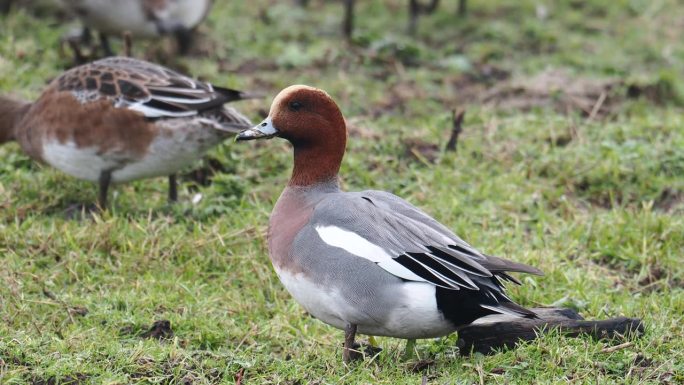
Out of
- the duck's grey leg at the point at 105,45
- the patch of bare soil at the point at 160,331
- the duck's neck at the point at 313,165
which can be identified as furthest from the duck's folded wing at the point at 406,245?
the duck's grey leg at the point at 105,45

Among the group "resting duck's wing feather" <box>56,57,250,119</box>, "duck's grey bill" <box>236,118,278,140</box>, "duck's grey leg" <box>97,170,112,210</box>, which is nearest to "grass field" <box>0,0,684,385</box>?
"duck's grey leg" <box>97,170,112,210</box>

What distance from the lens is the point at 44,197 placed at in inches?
231

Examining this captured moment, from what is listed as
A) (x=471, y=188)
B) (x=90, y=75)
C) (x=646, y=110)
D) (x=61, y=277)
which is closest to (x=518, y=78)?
(x=646, y=110)

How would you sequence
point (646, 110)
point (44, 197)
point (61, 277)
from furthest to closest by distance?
point (646, 110) < point (44, 197) < point (61, 277)

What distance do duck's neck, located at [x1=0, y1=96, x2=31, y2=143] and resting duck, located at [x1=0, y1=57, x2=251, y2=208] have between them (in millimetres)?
244

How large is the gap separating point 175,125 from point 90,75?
56 cm

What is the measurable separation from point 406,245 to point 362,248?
164 mm

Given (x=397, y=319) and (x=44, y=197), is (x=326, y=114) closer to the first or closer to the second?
(x=397, y=319)

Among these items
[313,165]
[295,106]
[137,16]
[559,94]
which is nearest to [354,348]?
[313,165]

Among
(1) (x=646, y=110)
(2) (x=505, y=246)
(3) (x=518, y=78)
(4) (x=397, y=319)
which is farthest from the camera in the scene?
(3) (x=518, y=78)

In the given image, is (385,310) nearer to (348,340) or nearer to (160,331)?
(348,340)

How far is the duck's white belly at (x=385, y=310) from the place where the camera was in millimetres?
3787

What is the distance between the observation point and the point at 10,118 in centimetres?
598

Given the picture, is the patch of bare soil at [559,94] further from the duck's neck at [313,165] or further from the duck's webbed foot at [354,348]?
the duck's webbed foot at [354,348]
